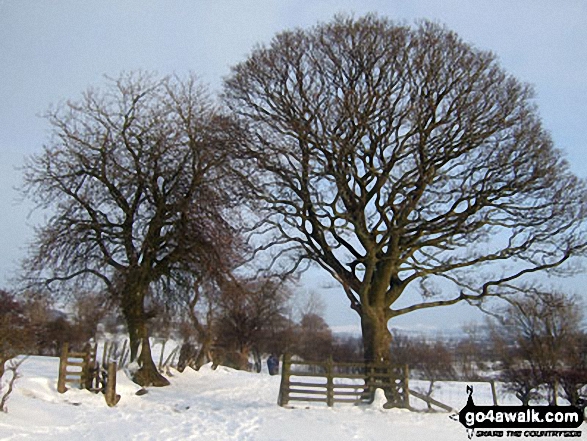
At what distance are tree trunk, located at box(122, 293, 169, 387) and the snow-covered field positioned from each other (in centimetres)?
151

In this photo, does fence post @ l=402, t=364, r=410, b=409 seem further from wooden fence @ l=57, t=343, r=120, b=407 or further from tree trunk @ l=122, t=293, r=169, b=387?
tree trunk @ l=122, t=293, r=169, b=387

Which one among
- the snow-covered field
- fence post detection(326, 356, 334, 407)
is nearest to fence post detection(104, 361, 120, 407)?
the snow-covered field

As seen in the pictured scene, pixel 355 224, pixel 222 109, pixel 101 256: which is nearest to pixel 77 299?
pixel 101 256

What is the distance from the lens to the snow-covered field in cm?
1023

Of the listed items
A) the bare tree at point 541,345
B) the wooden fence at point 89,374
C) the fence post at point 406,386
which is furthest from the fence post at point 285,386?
the bare tree at point 541,345

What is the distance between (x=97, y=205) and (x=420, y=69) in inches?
488

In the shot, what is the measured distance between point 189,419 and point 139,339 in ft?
23.3

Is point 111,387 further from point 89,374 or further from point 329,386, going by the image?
point 329,386

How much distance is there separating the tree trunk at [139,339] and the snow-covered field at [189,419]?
59.6 inches

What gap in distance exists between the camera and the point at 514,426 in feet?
37.7

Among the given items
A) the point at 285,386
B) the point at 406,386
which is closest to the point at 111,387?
the point at 285,386

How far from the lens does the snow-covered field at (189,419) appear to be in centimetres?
1023

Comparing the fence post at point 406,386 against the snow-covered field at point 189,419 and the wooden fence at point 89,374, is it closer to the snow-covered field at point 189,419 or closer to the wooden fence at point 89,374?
the snow-covered field at point 189,419

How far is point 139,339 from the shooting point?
61.9ft
